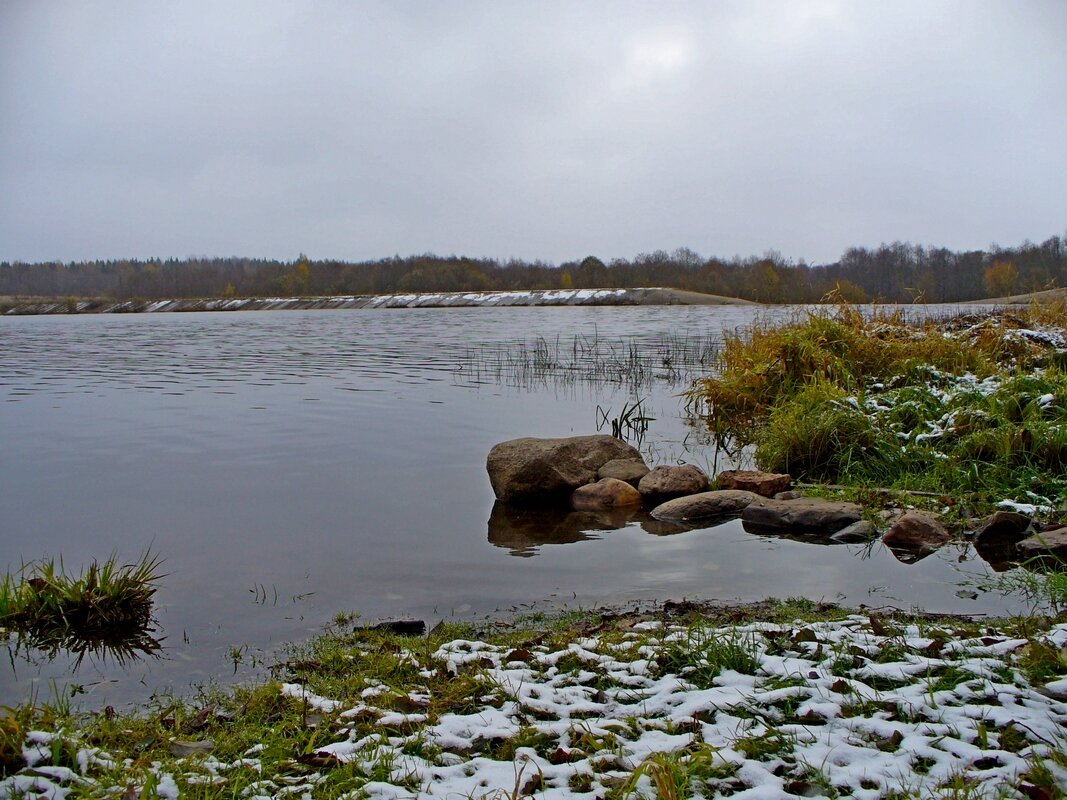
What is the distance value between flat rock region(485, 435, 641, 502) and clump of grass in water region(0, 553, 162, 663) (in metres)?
4.05

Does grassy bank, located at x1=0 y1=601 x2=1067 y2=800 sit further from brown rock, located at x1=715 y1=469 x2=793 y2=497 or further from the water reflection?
brown rock, located at x1=715 y1=469 x2=793 y2=497

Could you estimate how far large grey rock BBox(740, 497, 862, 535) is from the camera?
729 cm

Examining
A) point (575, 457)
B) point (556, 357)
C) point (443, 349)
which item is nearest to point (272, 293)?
point (443, 349)

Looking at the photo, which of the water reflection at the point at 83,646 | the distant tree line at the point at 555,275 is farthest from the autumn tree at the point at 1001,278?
the water reflection at the point at 83,646

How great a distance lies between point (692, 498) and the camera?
812 cm

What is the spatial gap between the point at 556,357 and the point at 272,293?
96.9 m

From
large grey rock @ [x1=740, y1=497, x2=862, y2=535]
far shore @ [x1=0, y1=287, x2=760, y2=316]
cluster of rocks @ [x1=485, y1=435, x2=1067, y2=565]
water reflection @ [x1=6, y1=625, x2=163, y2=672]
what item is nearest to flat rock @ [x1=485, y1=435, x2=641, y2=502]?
cluster of rocks @ [x1=485, y1=435, x2=1067, y2=565]

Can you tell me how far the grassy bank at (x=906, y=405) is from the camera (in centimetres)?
782

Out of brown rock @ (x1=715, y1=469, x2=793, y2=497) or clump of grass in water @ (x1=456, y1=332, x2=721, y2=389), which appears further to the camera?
clump of grass in water @ (x1=456, y1=332, x2=721, y2=389)

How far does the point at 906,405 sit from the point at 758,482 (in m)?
2.43

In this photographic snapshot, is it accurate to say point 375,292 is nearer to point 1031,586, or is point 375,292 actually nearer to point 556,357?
point 556,357

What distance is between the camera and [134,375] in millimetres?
22391

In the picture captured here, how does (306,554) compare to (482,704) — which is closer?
(482,704)

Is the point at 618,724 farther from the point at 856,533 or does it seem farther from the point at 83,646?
the point at 856,533
